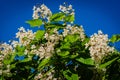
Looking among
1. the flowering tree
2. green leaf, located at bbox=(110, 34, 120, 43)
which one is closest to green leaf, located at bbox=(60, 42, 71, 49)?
the flowering tree

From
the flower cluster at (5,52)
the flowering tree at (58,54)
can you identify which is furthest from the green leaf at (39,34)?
the flower cluster at (5,52)

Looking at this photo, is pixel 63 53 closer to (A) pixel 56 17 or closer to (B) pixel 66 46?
(B) pixel 66 46

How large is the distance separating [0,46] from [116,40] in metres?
1.87

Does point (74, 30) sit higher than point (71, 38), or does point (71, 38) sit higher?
point (74, 30)

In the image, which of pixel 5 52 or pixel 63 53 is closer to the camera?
pixel 63 53

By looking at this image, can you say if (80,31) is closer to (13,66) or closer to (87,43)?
(87,43)

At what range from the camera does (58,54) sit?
4016 mm

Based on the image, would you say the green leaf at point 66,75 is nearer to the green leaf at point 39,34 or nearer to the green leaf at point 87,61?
the green leaf at point 87,61

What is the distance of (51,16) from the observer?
4570mm

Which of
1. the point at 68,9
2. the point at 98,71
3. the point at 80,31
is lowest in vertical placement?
the point at 98,71

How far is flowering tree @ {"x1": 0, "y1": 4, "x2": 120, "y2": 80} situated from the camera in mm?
3953

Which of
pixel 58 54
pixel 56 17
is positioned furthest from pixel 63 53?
pixel 56 17

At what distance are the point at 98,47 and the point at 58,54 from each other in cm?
52

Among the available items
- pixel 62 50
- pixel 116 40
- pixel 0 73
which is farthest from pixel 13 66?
pixel 116 40
